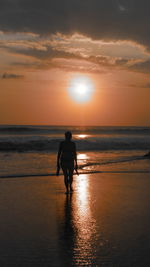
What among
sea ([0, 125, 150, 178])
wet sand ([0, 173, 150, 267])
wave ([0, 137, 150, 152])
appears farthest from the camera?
wave ([0, 137, 150, 152])

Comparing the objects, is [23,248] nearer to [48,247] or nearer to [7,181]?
[48,247]

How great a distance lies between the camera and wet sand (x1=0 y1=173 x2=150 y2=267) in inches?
160

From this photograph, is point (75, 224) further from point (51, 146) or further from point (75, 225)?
point (51, 146)

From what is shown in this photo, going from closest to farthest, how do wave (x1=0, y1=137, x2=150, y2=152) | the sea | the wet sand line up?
the wet sand < the sea < wave (x1=0, y1=137, x2=150, y2=152)

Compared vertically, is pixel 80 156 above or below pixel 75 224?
below

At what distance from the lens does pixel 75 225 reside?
551 centimetres

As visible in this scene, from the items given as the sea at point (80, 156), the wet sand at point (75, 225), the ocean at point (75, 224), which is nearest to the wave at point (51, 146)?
the sea at point (80, 156)

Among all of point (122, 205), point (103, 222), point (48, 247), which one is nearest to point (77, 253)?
point (48, 247)

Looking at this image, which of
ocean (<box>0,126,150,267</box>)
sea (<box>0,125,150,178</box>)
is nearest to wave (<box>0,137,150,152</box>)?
sea (<box>0,125,150,178</box>)

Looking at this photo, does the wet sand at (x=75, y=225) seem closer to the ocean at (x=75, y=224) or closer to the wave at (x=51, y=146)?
the ocean at (x=75, y=224)

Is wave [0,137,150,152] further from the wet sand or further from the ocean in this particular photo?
the wet sand

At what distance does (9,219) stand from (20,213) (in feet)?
1.53

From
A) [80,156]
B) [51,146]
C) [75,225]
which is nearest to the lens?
[75,225]

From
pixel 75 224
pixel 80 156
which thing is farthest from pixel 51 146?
pixel 75 224
